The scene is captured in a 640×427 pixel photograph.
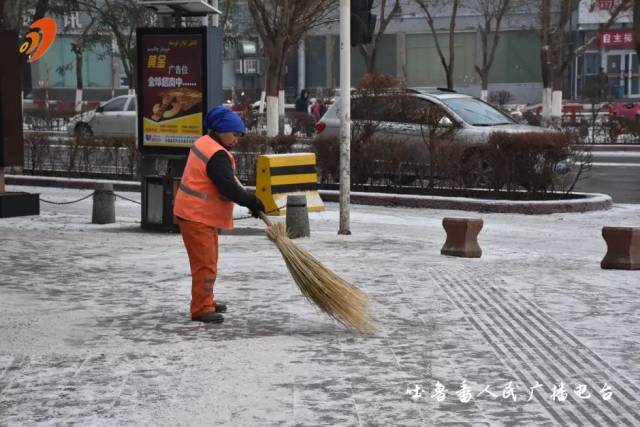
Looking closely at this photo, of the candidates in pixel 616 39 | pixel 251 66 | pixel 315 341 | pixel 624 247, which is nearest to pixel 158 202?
pixel 624 247

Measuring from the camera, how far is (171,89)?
45.1 feet

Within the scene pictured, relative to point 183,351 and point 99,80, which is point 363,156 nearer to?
point 183,351

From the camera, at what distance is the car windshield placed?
19141mm

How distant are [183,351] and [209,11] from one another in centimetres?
703

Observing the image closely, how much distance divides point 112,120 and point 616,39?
109 feet

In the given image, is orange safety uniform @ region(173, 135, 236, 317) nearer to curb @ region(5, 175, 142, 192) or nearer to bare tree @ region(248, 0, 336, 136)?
curb @ region(5, 175, 142, 192)

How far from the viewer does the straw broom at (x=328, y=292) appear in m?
7.89

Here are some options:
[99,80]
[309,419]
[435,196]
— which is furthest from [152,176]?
[99,80]

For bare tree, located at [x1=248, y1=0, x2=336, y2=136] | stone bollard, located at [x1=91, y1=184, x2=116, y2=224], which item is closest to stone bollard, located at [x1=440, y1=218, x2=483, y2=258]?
stone bollard, located at [x1=91, y1=184, x2=116, y2=224]

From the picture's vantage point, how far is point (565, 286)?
32.8 ft

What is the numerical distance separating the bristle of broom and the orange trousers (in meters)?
0.48

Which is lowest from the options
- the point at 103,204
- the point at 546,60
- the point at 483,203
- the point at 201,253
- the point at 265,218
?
the point at 483,203

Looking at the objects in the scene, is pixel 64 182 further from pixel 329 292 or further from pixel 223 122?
pixel 329 292

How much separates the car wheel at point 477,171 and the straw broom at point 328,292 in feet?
31.5
